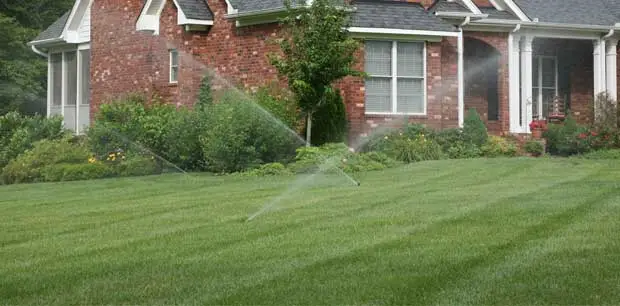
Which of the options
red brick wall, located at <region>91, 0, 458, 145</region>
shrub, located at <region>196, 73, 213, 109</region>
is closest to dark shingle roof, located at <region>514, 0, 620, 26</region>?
red brick wall, located at <region>91, 0, 458, 145</region>

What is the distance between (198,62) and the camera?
2627 centimetres

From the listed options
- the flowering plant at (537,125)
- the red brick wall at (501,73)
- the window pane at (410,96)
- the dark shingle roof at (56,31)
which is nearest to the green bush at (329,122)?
the window pane at (410,96)

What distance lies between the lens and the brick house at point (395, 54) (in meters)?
24.3

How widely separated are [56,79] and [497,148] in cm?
1475

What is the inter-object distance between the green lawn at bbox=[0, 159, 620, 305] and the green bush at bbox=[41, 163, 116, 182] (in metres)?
4.95

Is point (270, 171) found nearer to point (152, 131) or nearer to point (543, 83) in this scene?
point (152, 131)

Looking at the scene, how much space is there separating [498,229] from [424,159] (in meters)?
11.5

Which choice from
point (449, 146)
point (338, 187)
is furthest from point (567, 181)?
point (449, 146)

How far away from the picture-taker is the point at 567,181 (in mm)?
16172

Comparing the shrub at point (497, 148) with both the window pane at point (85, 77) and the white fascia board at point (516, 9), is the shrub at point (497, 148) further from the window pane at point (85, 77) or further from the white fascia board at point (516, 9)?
the window pane at point (85, 77)

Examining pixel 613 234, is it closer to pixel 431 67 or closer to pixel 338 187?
pixel 338 187

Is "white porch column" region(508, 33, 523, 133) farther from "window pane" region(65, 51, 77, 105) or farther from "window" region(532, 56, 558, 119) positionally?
"window pane" region(65, 51, 77, 105)

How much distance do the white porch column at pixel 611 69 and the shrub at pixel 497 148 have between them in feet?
16.5

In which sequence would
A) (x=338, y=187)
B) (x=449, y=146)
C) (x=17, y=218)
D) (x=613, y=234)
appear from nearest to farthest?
(x=613, y=234) < (x=17, y=218) < (x=338, y=187) < (x=449, y=146)
